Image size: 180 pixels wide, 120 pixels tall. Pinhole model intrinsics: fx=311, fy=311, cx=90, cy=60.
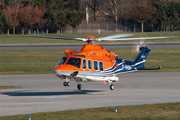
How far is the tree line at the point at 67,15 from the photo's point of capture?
356 feet

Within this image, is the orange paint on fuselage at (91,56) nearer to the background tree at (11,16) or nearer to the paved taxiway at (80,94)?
the paved taxiway at (80,94)

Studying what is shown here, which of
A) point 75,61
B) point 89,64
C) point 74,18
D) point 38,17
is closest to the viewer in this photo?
point 75,61

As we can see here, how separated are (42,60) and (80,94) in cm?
2504

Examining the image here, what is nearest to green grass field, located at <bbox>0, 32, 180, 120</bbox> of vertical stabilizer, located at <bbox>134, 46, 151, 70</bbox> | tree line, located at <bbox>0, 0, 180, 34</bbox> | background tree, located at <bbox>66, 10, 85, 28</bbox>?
vertical stabilizer, located at <bbox>134, 46, 151, 70</bbox>

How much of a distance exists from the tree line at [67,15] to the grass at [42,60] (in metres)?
49.4

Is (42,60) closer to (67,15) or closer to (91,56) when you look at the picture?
(91,56)

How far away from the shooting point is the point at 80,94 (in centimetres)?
2572

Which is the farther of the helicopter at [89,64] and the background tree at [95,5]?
the background tree at [95,5]

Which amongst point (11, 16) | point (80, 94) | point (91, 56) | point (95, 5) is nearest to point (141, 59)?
point (91, 56)

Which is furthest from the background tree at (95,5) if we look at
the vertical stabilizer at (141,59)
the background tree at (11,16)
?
the vertical stabilizer at (141,59)

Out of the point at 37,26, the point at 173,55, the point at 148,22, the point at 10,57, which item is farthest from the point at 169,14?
the point at 10,57

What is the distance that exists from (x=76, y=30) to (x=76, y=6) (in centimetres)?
2100

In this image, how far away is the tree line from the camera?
108375 mm

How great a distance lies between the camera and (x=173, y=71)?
39.2 m
